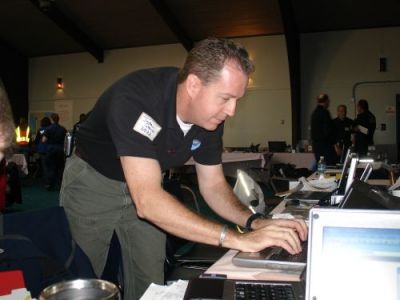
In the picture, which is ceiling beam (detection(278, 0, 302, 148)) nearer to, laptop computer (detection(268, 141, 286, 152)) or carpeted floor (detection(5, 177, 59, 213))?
laptop computer (detection(268, 141, 286, 152))

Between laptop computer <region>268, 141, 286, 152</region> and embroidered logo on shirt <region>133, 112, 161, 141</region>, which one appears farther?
laptop computer <region>268, 141, 286, 152</region>

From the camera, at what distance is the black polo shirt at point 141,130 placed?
1145 mm

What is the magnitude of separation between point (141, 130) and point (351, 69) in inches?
327

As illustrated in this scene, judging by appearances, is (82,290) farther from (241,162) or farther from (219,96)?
(241,162)

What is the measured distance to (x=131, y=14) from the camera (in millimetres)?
8711

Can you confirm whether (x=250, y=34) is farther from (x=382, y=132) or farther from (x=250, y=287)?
(x=250, y=287)

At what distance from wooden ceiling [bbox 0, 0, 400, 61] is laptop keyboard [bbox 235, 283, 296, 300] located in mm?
7354

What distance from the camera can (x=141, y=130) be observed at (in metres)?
1.14

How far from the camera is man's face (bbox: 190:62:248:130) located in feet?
3.76

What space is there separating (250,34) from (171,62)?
1.89 metres

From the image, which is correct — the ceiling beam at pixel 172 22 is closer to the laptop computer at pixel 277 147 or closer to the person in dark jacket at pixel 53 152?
the person in dark jacket at pixel 53 152

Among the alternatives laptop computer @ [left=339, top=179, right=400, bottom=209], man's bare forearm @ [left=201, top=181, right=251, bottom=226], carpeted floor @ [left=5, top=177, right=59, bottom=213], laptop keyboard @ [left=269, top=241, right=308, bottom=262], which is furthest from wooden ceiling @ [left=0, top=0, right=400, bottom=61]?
laptop keyboard @ [left=269, top=241, right=308, bottom=262]

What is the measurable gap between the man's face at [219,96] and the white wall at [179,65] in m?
8.09

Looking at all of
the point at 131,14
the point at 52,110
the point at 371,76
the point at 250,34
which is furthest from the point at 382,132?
the point at 52,110
